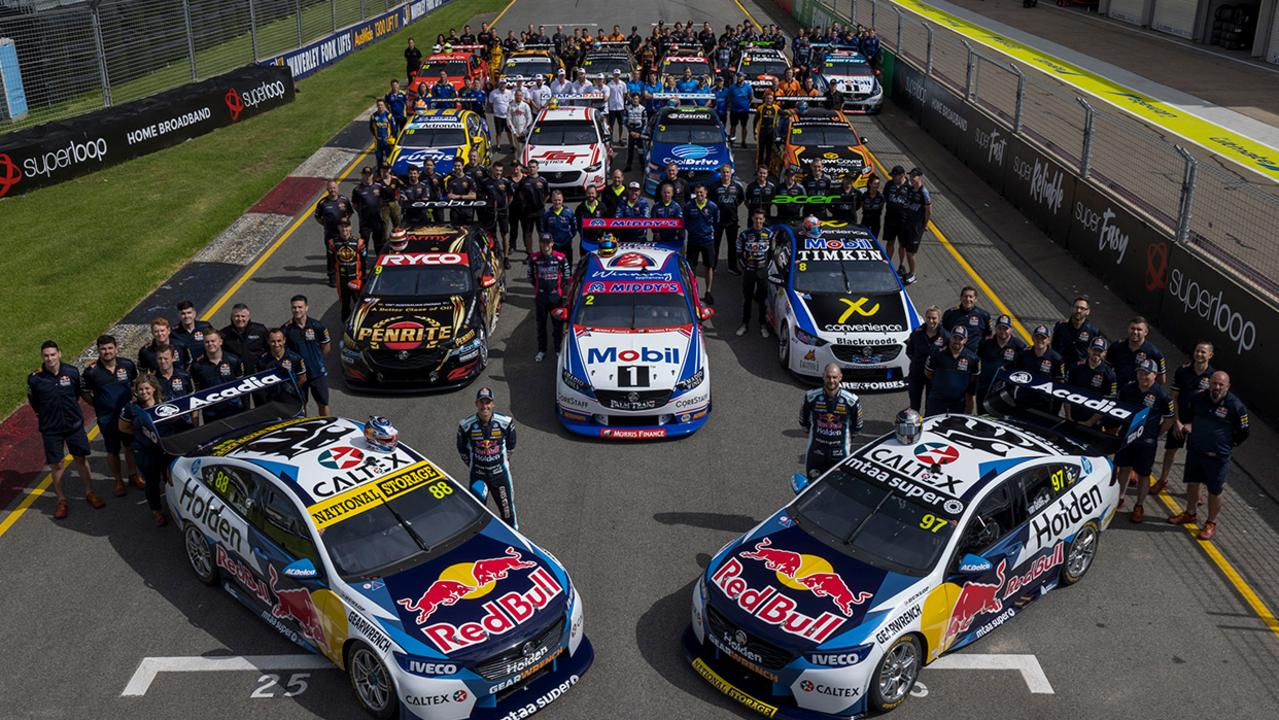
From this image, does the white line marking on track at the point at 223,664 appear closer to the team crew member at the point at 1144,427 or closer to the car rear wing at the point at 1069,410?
the car rear wing at the point at 1069,410

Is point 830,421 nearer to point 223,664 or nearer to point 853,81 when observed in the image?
point 223,664

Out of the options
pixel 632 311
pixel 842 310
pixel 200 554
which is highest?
pixel 632 311

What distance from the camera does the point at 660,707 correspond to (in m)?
8.14

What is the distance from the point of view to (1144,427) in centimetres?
1030

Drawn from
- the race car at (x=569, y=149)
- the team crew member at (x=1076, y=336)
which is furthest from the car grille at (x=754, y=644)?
the race car at (x=569, y=149)

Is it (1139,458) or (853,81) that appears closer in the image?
(1139,458)

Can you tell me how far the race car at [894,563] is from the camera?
7.83 metres

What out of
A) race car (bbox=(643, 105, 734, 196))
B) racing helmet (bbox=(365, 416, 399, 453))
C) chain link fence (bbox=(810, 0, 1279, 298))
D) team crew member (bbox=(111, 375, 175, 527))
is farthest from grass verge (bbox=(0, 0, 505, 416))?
chain link fence (bbox=(810, 0, 1279, 298))

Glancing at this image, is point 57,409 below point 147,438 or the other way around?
the other way around

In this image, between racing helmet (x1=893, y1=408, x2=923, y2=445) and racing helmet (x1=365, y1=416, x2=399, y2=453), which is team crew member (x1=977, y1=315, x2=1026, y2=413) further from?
racing helmet (x1=365, y1=416, x2=399, y2=453)

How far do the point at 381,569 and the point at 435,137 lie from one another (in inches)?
564

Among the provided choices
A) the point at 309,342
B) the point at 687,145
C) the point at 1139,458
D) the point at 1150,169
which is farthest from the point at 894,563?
the point at 687,145

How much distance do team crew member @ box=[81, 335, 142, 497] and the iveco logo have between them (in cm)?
1186

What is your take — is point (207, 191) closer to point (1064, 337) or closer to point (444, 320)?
point (444, 320)
